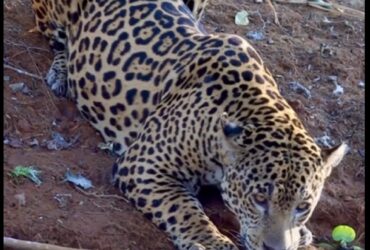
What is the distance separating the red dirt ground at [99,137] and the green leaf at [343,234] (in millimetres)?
89

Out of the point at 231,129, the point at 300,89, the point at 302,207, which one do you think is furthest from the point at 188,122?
A: the point at 300,89

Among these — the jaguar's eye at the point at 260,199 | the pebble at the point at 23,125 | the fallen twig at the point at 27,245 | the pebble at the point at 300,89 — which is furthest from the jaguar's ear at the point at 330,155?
the pebble at the point at 23,125

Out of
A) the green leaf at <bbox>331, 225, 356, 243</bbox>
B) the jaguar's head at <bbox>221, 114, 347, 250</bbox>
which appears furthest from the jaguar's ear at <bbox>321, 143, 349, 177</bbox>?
the green leaf at <bbox>331, 225, 356, 243</bbox>

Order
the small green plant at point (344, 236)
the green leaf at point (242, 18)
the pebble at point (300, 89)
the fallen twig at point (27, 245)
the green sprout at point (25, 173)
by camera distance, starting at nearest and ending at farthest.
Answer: the fallen twig at point (27, 245) < the green sprout at point (25, 173) < the small green plant at point (344, 236) < the pebble at point (300, 89) < the green leaf at point (242, 18)

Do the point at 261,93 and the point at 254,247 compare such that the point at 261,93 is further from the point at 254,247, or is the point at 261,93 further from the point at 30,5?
the point at 30,5

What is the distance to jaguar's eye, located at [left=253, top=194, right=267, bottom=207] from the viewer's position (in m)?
6.19

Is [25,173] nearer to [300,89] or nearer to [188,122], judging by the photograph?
[188,122]

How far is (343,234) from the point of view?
697cm

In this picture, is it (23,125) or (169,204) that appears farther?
(23,125)

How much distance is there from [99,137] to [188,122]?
925mm

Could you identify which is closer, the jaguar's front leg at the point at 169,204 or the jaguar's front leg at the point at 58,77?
the jaguar's front leg at the point at 169,204

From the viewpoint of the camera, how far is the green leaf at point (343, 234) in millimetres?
6973

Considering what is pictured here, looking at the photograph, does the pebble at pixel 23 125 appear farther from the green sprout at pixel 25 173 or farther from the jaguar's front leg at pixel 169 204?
the jaguar's front leg at pixel 169 204

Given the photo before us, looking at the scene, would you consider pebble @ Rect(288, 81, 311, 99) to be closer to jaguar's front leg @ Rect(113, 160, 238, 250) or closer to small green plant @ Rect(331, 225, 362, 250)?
small green plant @ Rect(331, 225, 362, 250)
